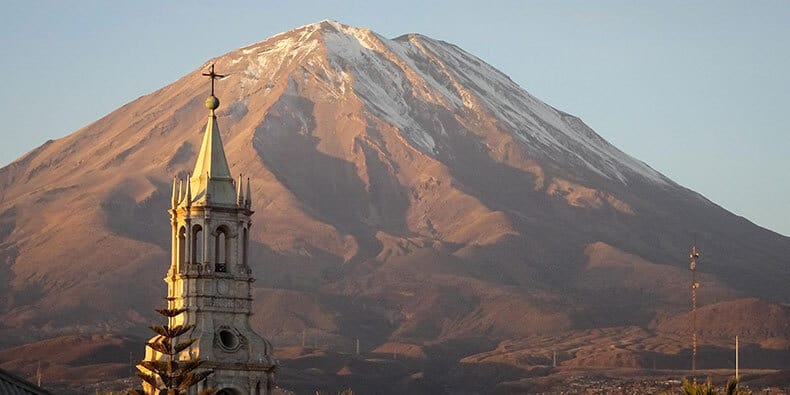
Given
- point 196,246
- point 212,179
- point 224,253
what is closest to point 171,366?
point 196,246

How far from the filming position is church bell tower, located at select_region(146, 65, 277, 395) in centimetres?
6412

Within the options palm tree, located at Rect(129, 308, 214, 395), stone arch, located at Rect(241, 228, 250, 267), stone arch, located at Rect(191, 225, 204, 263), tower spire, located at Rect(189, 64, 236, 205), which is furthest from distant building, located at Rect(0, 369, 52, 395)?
tower spire, located at Rect(189, 64, 236, 205)

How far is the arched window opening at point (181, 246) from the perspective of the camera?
65312mm

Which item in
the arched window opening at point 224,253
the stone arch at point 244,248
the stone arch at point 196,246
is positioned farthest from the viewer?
the stone arch at point 244,248

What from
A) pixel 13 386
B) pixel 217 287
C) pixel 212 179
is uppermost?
pixel 212 179

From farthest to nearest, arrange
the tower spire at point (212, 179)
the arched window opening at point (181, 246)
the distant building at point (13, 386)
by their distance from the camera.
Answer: the tower spire at point (212, 179), the arched window opening at point (181, 246), the distant building at point (13, 386)

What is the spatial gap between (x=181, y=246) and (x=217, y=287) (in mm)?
1818

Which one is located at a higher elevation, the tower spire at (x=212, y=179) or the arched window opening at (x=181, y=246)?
the tower spire at (x=212, y=179)

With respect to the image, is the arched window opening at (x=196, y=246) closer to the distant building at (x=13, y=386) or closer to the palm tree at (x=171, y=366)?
the palm tree at (x=171, y=366)

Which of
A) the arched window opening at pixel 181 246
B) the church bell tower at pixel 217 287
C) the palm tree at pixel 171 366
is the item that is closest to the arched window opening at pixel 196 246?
the church bell tower at pixel 217 287

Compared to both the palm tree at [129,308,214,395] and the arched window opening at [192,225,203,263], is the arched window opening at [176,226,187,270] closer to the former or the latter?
the arched window opening at [192,225,203,263]

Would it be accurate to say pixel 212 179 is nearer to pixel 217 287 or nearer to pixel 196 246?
pixel 196 246

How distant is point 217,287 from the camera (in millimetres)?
64750

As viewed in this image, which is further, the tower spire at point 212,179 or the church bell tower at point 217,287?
the tower spire at point 212,179
